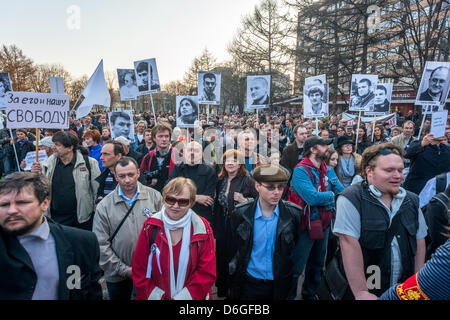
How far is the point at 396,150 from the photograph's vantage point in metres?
2.12

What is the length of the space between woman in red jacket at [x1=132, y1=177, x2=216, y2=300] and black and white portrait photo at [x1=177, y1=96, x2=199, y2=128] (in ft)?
16.2

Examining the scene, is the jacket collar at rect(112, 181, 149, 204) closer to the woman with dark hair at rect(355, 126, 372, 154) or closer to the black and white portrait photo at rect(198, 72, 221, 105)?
the black and white portrait photo at rect(198, 72, 221, 105)

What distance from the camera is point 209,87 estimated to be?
8.36 metres

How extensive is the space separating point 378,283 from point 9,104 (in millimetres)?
4937

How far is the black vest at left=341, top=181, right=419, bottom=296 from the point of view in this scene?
190 cm

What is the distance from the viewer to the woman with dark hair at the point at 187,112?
22.8 ft

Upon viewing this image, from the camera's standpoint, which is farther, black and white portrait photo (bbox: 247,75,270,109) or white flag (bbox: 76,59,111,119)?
black and white portrait photo (bbox: 247,75,270,109)

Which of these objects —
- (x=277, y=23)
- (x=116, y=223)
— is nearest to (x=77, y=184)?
(x=116, y=223)

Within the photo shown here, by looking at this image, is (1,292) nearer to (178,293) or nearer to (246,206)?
(178,293)

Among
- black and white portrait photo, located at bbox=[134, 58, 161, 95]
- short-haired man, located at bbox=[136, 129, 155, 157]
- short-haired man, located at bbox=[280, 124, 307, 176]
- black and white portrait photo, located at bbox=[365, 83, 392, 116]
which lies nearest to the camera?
short-haired man, located at bbox=[280, 124, 307, 176]

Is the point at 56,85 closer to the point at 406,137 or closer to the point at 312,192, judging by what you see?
the point at 312,192

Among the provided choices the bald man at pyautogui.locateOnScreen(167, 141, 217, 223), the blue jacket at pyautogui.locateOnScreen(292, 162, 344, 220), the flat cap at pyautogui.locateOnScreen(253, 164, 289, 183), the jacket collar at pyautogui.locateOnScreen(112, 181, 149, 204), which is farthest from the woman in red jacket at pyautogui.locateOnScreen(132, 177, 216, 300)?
the blue jacket at pyautogui.locateOnScreen(292, 162, 344, 220)

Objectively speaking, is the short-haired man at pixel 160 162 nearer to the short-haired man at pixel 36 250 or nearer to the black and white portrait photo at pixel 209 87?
the short-haired man at pixel 36 250

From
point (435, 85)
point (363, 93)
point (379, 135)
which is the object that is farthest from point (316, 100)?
point (435, 85)
